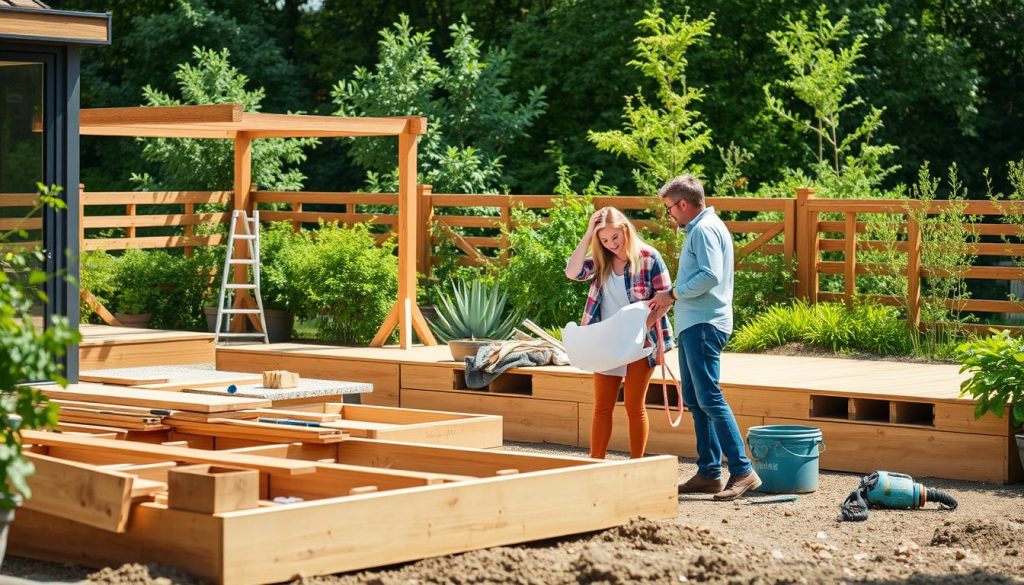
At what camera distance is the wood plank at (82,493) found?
518 centimetres

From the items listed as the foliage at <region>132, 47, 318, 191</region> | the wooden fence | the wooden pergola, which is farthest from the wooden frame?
the foliage at <region>132, 47, 318, 191</region>

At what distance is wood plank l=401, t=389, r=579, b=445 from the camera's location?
962 centimetres

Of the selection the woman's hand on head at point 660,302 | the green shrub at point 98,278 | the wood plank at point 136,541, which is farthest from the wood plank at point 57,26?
the green shrub at point 98,278

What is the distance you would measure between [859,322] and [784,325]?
0.57 meters

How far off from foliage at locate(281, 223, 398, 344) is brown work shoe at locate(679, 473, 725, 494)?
5.33 meters

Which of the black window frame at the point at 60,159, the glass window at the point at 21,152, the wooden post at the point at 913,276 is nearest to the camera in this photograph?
the glass window at the point at 21,152

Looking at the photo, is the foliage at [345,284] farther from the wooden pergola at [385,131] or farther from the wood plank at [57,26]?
the wood plank at [57,26]

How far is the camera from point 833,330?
36.6 feet

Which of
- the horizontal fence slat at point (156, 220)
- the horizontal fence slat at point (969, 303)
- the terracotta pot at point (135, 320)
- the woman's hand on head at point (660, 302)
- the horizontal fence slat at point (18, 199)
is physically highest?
the horizontal fence slat at point (156, 220)

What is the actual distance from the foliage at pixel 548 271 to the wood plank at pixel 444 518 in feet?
18.8

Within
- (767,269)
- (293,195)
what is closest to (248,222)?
(293,195)

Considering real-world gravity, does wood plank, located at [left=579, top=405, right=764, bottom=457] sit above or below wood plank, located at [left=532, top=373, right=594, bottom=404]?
below

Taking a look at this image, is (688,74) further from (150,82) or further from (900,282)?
(900,282)

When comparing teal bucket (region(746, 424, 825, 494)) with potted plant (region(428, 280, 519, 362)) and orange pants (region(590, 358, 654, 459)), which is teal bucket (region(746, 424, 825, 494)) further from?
potted plant (region(428, 280, 519, 362))
